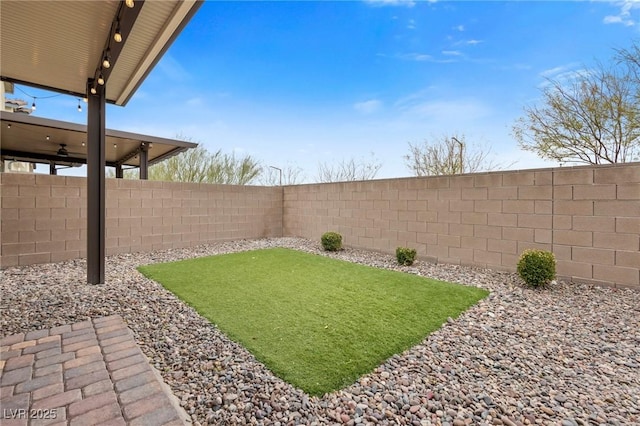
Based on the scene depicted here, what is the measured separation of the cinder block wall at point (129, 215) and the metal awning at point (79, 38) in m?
2.31

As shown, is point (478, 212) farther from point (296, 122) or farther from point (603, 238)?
point (296, 122)

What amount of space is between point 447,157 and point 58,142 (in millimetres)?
12992

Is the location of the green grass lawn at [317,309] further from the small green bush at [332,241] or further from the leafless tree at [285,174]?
the leafless tree at [285,174]

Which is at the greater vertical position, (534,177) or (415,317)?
(534,177)

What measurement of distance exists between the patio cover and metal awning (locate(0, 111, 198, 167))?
333cm

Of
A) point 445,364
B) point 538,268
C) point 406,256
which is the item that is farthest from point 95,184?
point 538,268

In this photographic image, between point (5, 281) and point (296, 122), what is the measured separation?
10.7 m

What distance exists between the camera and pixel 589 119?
302 inches

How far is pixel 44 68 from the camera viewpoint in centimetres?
417

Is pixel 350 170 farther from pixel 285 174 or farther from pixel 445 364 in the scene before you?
pixel 445 364

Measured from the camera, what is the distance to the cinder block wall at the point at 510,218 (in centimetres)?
417

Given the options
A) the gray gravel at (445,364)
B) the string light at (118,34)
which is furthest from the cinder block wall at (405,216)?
the string light at (118,34)

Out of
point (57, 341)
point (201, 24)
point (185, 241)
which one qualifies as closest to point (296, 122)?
point (201, 24)

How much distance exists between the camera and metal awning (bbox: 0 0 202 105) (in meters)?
3.04
